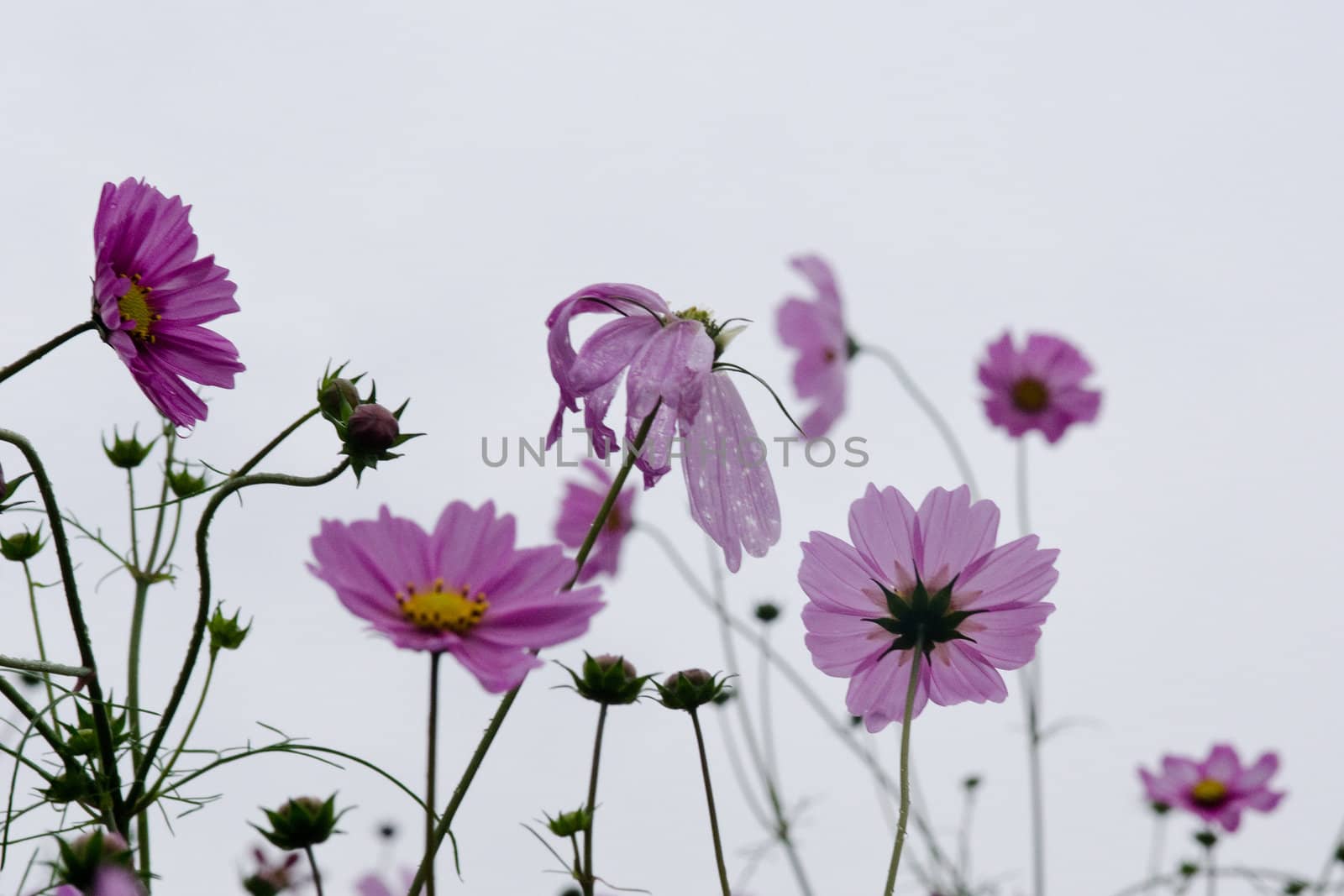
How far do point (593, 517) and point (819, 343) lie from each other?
0.62m

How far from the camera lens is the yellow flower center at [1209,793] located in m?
2.58

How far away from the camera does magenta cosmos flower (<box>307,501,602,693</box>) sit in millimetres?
503

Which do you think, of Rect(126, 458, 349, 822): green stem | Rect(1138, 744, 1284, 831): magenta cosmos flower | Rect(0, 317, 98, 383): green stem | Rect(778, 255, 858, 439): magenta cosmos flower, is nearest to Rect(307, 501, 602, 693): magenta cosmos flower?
Rect(126, 458, 349, 822): green stem

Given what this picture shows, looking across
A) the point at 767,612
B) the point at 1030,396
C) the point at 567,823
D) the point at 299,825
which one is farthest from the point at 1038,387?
the point at 299,825

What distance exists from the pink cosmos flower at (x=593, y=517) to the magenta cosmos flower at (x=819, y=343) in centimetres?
44

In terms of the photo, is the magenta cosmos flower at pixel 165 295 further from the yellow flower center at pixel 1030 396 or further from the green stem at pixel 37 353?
the yellow flower center at pixel 1030 396

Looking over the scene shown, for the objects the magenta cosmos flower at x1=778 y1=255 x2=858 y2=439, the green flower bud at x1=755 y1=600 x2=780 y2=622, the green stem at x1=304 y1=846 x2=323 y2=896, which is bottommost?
the green stem at x1=304 y1=846 x2=323 y2=896

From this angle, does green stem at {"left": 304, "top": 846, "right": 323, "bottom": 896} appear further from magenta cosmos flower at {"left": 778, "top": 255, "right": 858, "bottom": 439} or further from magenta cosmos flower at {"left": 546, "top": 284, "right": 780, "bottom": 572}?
magenta cosmos flower at {"left": 778, "top": 255, "right": 858, "bottom": 439}

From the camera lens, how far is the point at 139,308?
2.77ft

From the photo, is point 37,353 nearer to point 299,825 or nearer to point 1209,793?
point 299,825

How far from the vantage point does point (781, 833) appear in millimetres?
1928

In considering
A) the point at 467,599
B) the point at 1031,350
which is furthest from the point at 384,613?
the point at 1031,350

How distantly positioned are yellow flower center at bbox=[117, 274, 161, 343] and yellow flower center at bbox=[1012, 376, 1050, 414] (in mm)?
2228

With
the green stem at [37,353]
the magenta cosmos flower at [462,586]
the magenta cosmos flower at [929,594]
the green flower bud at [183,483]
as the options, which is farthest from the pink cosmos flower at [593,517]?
the magenta cosmos flower at [462,586]
